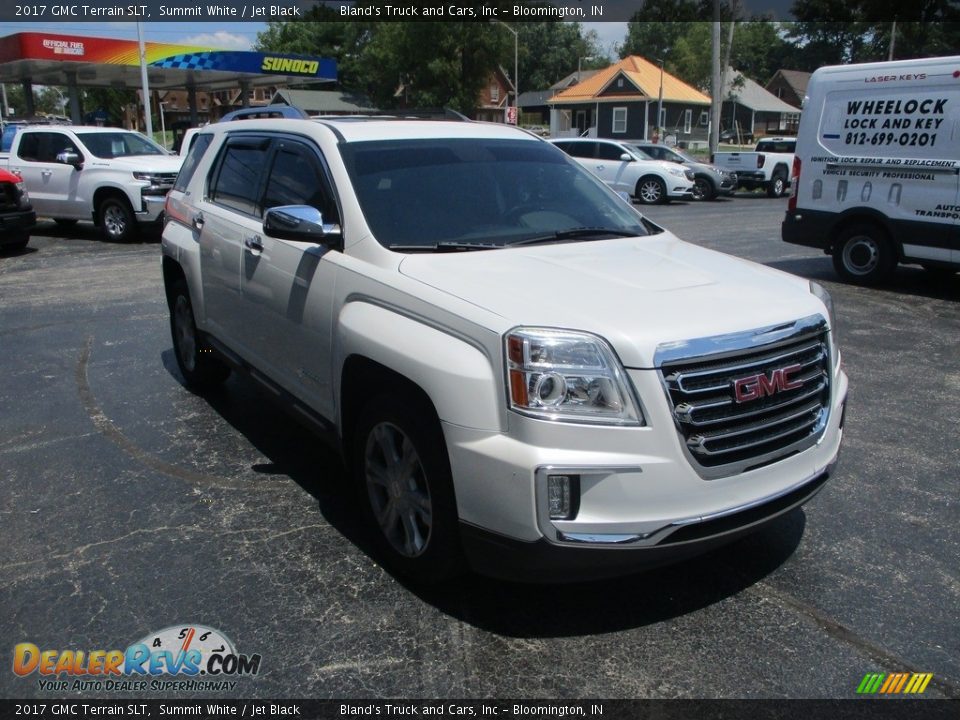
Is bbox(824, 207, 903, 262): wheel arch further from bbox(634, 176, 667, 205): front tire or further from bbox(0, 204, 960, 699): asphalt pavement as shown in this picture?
bbox(634, 176, 667, 205): front tire

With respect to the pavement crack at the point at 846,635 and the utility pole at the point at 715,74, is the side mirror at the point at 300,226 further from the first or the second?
the utility pole at the point at 715,74

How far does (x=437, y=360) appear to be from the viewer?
309cm

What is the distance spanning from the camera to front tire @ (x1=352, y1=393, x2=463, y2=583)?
124 inches

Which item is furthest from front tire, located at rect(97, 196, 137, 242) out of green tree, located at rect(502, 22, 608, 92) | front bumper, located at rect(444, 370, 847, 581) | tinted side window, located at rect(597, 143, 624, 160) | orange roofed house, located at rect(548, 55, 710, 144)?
green tree, located at rect(502, 22, 608, 92)

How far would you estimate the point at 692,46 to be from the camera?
7338cm

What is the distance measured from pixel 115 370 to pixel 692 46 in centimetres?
A: 7530

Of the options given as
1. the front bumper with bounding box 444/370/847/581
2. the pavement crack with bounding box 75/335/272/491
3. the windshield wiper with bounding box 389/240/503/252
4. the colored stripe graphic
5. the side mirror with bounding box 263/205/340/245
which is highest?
the side mirror with bounding box 263/205/340/245

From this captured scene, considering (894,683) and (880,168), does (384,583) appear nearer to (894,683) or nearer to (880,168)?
(894,683)

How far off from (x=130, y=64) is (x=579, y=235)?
92.7 feet

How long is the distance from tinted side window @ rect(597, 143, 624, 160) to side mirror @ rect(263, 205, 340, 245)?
20030mm

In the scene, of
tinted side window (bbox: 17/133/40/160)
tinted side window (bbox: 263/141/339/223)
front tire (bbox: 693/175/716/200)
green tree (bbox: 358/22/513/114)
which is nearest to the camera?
→ tinted side window (bbox: 263/141/339/223)

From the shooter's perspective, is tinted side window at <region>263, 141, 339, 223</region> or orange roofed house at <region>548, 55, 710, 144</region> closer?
tinted side window at <region>263, 141, 339, 223</region>

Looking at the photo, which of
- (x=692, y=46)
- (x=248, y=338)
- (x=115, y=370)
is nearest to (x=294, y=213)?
(x=248, y=338)

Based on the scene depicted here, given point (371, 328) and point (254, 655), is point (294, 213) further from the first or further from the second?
point (254, 655)
